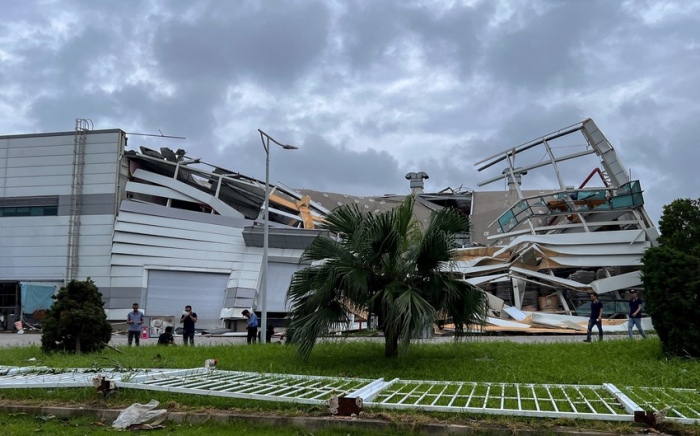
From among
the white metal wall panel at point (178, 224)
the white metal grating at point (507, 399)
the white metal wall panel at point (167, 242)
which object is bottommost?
the white metal grating at point (507, 399)

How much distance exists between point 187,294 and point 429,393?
3489cm

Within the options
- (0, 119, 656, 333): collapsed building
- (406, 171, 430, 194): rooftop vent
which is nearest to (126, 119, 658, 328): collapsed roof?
(0, 119, 656, 333): collapsed building

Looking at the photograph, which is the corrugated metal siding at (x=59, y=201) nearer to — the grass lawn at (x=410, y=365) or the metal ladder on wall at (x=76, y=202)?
the metal ladder on wall at (x=76, y=202)

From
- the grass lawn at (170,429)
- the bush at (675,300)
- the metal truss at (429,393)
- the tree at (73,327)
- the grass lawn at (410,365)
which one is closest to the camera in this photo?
the grass lawn at (170,429)

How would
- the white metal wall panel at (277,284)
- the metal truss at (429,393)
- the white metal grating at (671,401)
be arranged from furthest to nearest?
1. the white metal wall panel at (277,284)
2. the metal truss at (429,393)
3. the white metal grating at (671,401)

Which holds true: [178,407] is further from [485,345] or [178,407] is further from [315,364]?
[485,345]

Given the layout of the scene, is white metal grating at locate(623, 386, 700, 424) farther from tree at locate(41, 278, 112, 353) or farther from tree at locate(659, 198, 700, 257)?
tree at locate(659, 198, 700, 257)

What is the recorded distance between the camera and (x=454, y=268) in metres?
12.2

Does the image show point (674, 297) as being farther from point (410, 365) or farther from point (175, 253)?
point (175, 253)

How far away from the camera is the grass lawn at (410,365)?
8109 millimetres

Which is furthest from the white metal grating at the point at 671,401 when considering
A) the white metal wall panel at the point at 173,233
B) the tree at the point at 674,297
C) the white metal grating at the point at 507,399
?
the white metal wall panel at the point at 173,233

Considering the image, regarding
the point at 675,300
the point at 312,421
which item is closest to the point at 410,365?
the point at 312,421

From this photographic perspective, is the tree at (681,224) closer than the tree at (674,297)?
No

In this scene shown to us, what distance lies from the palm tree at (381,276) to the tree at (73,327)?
680 centimetres
